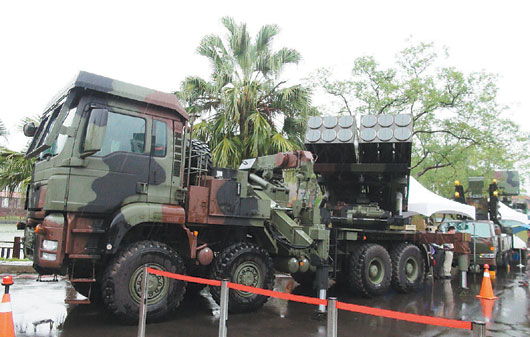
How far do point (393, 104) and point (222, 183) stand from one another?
1368 cm

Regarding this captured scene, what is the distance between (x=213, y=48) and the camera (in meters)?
14.0

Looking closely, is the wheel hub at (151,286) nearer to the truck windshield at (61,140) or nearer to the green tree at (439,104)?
A: the truck windshield at (61,140)

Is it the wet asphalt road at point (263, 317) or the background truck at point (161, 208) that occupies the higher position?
the background truck at point (161, 208)

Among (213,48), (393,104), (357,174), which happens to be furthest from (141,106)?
(393,104)

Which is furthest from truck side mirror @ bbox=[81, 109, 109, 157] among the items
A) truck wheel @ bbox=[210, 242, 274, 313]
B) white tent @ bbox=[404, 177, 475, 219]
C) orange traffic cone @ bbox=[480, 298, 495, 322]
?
white tent @ bbox=[404, 177, 475, 219]

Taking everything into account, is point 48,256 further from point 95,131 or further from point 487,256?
point 487,256

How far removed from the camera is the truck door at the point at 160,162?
20.9 feet

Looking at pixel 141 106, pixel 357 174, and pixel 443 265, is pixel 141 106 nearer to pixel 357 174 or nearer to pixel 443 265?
pixel 357 174

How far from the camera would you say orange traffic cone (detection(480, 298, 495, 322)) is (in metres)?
Answer: 7.71

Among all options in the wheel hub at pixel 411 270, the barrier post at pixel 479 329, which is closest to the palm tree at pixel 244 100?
the wheel hub at pixel 411 270

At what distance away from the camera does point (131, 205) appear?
6031 millimetres

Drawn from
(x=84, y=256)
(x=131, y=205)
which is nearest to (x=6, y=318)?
(x=84, y=256)

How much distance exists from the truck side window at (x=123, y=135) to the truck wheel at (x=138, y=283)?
1.35m

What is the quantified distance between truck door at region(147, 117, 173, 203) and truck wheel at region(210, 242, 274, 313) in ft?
4.38
